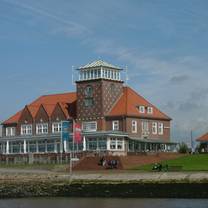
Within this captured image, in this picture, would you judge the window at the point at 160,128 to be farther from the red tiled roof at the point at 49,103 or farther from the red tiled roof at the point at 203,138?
the red tiled roof at the point at 49,103

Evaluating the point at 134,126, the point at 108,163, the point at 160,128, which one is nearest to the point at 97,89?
the point at 134,126

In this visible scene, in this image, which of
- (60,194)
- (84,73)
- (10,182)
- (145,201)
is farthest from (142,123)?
(145,201)

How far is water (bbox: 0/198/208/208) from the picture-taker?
153 feet

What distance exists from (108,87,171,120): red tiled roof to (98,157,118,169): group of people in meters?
21.0

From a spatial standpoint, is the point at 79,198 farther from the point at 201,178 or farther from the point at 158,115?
the point at 158,115

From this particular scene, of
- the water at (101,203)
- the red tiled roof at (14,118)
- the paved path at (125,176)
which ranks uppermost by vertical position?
the red tiled roof at (14,118)

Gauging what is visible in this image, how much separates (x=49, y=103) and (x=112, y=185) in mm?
55587

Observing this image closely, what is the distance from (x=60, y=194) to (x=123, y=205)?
10597 mm

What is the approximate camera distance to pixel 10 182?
215 feet

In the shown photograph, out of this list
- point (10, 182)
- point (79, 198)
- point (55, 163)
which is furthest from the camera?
point (55, 163)

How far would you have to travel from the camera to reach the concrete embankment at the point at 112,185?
52906 mm

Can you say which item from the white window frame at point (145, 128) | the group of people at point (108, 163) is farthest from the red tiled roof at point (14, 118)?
the group of people at point (108, 163)

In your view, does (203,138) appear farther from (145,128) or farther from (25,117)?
(25,117)

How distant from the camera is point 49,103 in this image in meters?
111
